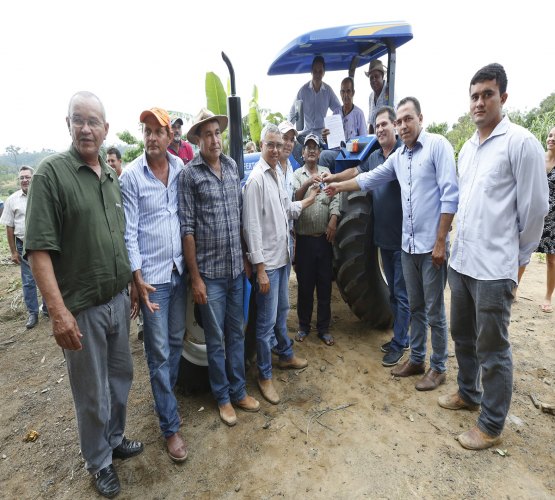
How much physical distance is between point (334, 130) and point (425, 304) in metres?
1.80

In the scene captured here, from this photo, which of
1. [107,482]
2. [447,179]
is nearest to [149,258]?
[107,482]

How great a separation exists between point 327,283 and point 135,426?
1.80 meters

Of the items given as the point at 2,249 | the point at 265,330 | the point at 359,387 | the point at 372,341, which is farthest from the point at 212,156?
the point at 2,249

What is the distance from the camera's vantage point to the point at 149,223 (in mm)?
2023

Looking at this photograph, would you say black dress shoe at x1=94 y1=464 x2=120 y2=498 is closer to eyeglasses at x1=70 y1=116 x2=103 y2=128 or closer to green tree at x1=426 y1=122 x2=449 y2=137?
eyeglasses at x1=70 y1=116 x2=103 y2=128

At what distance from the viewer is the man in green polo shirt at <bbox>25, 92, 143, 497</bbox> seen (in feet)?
5.31

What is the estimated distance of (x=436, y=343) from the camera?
8.79ft

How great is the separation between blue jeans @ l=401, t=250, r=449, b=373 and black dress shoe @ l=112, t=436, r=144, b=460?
197 centimetres

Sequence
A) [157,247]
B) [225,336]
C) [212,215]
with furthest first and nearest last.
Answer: [225,336] < [212,215] < [157,247]

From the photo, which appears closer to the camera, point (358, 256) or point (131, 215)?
point (131, 215)

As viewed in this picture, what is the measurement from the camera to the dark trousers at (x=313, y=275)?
10.4 feet

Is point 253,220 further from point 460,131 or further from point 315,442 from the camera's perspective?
point 460,131

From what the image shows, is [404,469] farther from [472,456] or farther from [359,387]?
[359,387]

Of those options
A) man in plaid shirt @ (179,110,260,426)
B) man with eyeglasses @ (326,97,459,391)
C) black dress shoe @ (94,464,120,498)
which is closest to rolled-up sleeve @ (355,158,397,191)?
man with eyeglasses @ (326,97,459,391)
